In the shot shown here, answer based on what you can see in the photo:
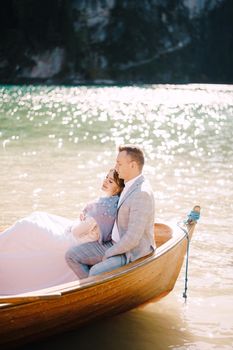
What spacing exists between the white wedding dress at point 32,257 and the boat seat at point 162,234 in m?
1.23

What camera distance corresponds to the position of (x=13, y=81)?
92.4m

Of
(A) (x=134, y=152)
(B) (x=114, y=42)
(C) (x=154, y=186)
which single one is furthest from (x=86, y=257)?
(B) (x=114, y=42)

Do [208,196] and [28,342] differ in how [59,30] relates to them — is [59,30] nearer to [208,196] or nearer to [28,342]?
[208,196]

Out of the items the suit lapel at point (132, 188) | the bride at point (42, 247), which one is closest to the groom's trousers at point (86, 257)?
the bride at point (42, 247)

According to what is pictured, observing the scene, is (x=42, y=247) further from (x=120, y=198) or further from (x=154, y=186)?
(x=154, y=186)

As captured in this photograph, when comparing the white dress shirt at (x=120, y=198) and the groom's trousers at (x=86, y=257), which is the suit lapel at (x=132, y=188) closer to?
the white dress shirt at (x=120, y=198)

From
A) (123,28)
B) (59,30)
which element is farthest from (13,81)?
(123,28)

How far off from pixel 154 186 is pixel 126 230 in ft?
26.5

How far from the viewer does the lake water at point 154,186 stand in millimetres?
6207

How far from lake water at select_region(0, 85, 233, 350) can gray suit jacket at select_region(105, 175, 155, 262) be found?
0.88 meters

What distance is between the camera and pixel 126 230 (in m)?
5.79

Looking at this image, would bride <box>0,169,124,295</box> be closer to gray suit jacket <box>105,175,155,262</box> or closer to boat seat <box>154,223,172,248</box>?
gray suit jacket <box>105,175,155,262</box>

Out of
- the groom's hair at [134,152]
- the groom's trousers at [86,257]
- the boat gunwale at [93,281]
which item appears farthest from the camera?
the groom's trousers at [86,257]

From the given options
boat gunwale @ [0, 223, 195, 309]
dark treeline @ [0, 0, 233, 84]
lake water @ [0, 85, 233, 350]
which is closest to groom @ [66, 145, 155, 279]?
boat gunwale @ [0, 223, 195, 309]
